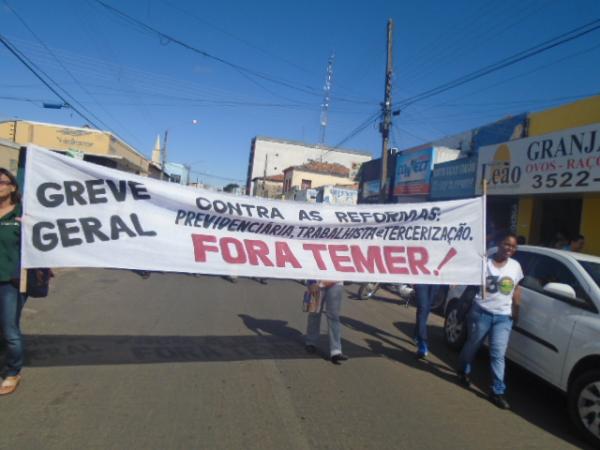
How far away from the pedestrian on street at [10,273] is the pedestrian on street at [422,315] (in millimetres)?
4602

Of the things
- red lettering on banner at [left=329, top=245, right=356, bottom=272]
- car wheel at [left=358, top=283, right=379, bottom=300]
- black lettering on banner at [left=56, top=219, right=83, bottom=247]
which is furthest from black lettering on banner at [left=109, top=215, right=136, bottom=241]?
car wheel at [left=358, top=283, right=379, bottom=300]

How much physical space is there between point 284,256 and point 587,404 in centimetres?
320

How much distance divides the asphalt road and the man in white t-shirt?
0.28 metres

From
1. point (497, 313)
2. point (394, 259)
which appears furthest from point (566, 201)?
point (394, 259)

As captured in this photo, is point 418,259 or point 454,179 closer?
point 418,259

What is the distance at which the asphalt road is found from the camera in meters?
3.64

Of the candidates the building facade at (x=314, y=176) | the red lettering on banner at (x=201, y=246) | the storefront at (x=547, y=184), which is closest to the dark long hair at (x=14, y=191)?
the red lettering on banner at (x=201, y=246)

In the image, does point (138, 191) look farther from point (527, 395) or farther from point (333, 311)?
point (527, 395)

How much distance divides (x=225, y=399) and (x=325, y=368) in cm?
150

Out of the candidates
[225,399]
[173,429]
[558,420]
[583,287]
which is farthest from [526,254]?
[173,429]

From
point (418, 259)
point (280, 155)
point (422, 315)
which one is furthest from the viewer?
point (280, 155)

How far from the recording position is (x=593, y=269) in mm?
4980

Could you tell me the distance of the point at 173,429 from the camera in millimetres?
3652

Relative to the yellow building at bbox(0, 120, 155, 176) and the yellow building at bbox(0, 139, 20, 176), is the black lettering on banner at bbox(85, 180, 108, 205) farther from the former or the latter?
the yellow building at bbox(0, 120, 155, 176)
